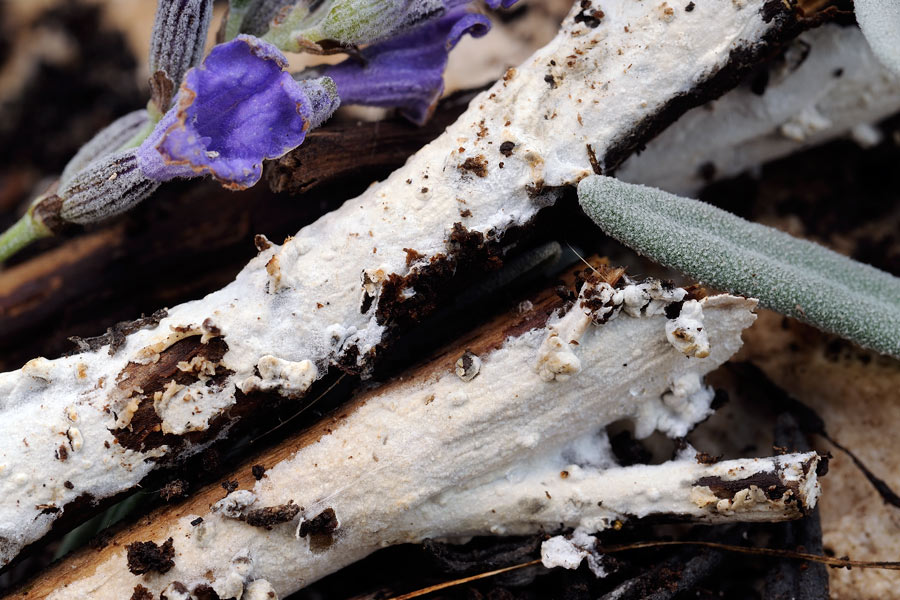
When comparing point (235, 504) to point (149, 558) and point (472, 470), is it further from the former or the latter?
point (472, 470)

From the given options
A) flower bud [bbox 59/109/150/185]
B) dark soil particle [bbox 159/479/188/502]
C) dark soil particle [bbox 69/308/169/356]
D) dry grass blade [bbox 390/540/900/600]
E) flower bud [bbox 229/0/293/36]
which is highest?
flower bud [bbox 229/0/293/36]

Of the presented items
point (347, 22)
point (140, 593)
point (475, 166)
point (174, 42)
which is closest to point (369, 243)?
point (475, 166)

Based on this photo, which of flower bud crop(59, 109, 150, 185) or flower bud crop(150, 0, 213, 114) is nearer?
flower bud crop(150, 0, 213, 114)

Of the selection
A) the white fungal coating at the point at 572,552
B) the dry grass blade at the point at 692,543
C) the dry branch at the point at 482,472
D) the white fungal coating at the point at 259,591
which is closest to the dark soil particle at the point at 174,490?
the dry branch at the point at 482,472

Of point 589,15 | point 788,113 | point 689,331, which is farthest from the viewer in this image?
point 788,113

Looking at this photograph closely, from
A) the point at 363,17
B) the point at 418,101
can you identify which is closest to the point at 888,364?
the point at 418,101

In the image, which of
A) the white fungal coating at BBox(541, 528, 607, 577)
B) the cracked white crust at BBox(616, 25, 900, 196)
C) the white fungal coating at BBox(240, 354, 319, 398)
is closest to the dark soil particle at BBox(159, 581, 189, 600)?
the white fungal coating at BBox(240, 354, 319, 398)

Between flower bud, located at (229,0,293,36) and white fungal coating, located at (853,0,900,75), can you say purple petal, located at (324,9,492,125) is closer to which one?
flower bud, located at (229,0,293,36)
